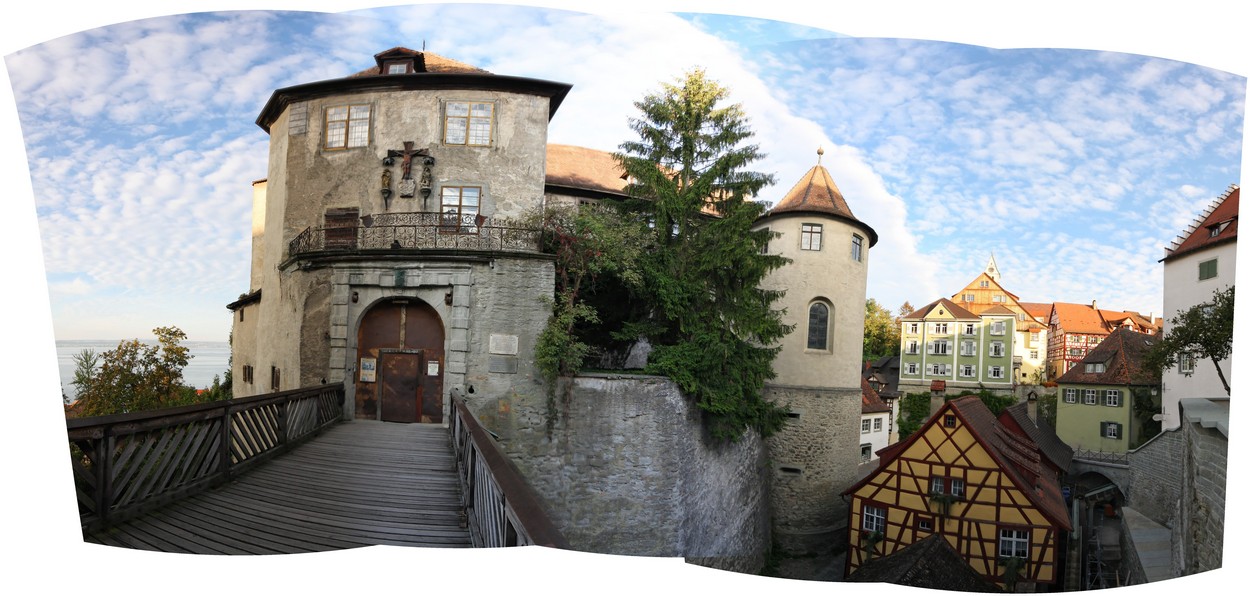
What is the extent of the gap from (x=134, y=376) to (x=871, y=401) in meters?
2.81

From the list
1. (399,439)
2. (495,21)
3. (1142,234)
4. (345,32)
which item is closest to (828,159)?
Answer: (1142,234)

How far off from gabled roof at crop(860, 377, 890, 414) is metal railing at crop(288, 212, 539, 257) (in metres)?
1.89

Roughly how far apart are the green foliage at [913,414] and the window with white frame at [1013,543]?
0.44 metres

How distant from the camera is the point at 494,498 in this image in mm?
1938

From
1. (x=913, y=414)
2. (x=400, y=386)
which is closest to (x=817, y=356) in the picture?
(x=913, y=414)

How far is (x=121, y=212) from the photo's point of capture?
2.21 m

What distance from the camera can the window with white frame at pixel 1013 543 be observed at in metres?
2.17

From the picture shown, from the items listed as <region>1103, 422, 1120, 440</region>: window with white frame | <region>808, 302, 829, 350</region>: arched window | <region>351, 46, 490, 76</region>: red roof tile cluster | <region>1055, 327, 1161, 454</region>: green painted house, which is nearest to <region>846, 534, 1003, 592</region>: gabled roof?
<region>1055, 327, 1161, 454</region>: green painted house

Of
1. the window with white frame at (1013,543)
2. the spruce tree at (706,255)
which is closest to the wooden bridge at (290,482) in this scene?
the spruce tree at (706,255)

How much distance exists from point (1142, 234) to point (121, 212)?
12.2 ft

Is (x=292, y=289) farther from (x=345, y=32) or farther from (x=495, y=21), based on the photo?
(x=495, y=21)

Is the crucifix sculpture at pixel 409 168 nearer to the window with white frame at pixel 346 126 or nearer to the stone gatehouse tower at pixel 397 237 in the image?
the stone gatehouse tower at pixel 397 237

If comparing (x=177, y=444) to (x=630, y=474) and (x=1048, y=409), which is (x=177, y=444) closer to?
(x=630, y=474)

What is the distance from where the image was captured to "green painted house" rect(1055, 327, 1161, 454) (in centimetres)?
221
